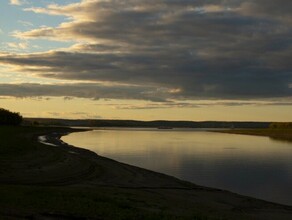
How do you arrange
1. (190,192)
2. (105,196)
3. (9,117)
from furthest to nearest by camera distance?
1. (9,117)
2. (190,192)
3. (105,196)

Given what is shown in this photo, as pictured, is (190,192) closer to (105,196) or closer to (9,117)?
(105,196)

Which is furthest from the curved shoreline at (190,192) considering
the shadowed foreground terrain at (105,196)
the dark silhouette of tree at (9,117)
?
the dark silhouette of tree at (9,117)

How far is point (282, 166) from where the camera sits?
47938 millimetres

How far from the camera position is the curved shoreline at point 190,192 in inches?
858

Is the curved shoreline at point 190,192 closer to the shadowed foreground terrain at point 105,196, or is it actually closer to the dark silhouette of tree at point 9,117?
the shadowed foreground terrain at point 105,196

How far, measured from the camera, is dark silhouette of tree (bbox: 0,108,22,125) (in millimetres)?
156625

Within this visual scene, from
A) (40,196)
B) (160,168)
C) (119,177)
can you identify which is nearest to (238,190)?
(119,177)

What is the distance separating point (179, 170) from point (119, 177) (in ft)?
36.5

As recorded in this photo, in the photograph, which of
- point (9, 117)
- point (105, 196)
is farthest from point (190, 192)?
point (9, 117)

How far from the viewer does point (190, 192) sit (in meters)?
27.1

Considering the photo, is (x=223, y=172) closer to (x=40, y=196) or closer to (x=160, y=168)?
(x=160, y=168)

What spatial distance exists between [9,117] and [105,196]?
14835 centimetres

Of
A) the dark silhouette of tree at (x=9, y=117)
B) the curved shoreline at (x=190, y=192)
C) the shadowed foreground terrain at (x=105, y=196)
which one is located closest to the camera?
the shadowed foreground terrain at (x=105, y=196)

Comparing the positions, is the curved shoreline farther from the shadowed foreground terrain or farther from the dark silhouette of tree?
the dark silhouette of tree
